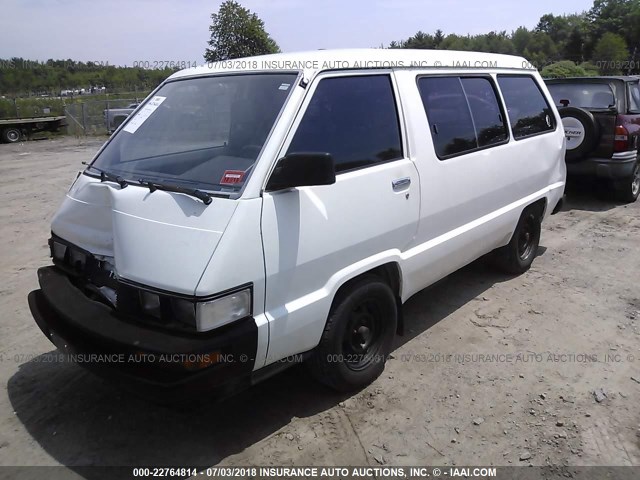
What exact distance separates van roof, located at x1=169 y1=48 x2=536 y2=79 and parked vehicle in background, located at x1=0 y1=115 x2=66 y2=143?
870 inches

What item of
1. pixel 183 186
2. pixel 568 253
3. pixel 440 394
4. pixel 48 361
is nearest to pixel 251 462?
pixel 440 394

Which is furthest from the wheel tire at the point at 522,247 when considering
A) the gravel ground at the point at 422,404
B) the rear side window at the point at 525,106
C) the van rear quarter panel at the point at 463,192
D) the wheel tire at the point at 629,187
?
the wheel tire at the point at 629,187

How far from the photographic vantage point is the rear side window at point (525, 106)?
180 inches

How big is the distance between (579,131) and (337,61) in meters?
5.77

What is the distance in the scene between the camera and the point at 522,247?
5227 millimetres

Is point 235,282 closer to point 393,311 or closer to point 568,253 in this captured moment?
point 393,311

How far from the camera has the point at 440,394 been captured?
3.27m

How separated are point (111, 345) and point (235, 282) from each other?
0.68 meters

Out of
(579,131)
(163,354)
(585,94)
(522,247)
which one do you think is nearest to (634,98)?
(585,94)

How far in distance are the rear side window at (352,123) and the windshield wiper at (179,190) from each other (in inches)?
21.1

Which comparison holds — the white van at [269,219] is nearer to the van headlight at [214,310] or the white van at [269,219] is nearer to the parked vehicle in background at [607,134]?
the van headlight at [214,310]

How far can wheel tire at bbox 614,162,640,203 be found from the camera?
306 inches

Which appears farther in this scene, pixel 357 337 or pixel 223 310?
pixel 357 337

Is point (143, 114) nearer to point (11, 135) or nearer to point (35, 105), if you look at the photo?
point (11, 135)
